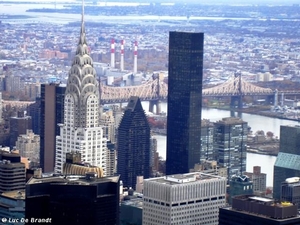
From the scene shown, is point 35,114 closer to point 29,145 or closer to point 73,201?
point 29,145

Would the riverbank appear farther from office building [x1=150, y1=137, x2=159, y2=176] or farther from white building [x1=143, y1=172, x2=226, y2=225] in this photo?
white building [x1=143, y1=172, x2=226, y2=225]

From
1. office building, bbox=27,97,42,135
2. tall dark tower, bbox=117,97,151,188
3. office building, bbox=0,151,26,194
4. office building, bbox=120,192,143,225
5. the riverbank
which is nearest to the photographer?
office building, bbox=120,192,143,225

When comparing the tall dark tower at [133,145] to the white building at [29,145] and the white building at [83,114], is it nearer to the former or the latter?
the white building at [29,145]

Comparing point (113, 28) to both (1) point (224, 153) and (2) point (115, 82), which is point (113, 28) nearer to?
(2) point (115, 82)

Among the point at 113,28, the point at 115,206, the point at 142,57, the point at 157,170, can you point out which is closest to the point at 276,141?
the point at 157,170

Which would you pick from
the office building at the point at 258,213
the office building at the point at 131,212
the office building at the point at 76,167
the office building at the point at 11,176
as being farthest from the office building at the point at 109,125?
the office building at the point at 258,213

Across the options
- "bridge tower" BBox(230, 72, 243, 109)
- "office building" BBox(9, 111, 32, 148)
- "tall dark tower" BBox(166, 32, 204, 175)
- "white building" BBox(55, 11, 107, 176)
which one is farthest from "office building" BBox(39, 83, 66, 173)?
"bridge tower" BBox(230, 72, 243, 109)

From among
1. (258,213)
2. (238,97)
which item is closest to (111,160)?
(258,213)
